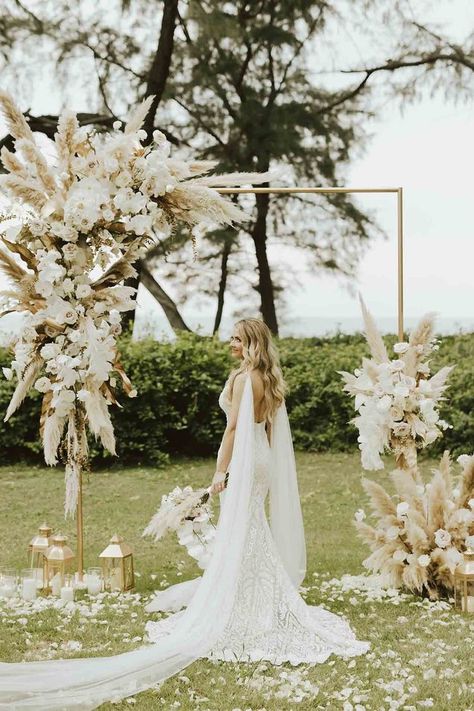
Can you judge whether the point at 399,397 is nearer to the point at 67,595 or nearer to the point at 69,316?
the point at 69,316

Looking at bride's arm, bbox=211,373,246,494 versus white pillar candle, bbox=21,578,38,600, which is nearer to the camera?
bride's arm, bbox=211,373,246,494

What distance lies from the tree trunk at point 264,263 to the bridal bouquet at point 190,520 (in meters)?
9.96

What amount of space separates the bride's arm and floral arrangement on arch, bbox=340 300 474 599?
903 mm

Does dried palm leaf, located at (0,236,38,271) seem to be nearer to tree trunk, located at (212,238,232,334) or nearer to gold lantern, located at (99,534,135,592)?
gold lantern, located at (99,534,135,592)

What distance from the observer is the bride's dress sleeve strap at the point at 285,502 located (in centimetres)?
538

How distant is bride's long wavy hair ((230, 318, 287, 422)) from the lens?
5.11 metres

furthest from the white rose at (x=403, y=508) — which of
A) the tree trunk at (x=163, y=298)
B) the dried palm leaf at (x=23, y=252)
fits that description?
the tree trunk at (x=163, y=298)

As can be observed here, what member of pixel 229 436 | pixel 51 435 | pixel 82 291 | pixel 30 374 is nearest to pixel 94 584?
pixel 51 435

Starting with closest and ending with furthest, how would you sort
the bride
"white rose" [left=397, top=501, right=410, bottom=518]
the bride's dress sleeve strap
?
1. the bride
2. the bride's dress sleeve strap
3. "white rose" [left=397, top=501, right=410, bottom=518]

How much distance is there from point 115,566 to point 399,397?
2.10 meters

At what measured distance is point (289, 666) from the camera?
458 centimetres

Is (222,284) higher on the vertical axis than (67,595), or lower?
higher

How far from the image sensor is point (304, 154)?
15367mm

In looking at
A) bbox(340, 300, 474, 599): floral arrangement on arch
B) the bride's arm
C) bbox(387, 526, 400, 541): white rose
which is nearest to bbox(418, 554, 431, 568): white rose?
bbox(340, 300, 474, 599): floral arrangement on arch
